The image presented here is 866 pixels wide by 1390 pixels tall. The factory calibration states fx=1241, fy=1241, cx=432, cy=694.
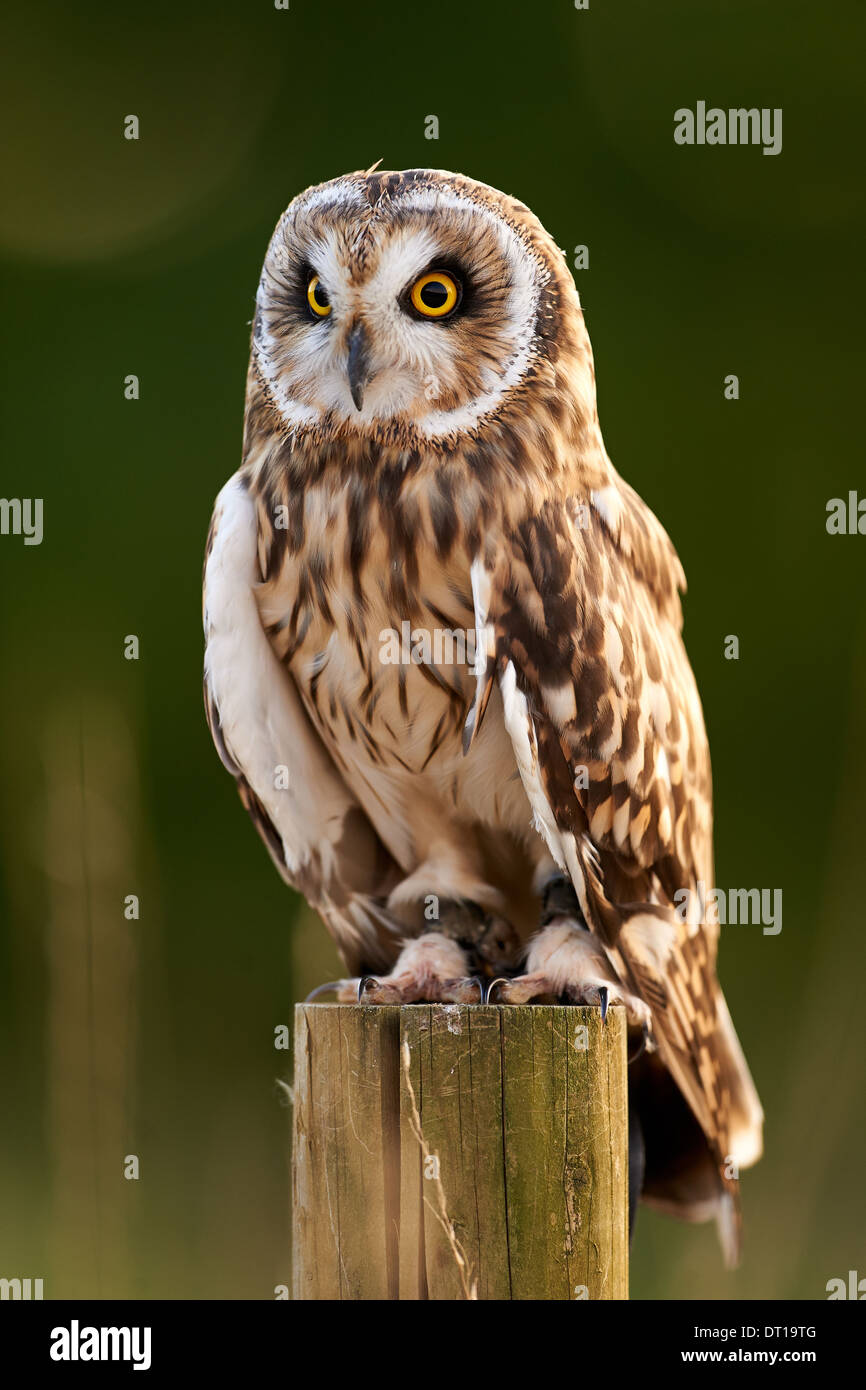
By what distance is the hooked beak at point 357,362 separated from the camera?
6.65ft

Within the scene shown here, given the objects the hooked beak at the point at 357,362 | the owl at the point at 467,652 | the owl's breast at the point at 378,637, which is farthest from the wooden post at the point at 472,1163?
the hooked beak at the point at 357,362

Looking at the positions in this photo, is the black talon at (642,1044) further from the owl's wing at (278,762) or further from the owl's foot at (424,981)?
the owl's wing at (278,762)

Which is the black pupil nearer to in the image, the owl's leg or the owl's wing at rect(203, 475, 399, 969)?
the owl's wing at rect(203, 475, 399, 969)

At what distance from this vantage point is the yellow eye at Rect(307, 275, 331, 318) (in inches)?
83.2

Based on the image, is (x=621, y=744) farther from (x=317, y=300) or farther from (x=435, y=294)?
(x=317, y=300)

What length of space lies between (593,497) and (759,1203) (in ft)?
7.42

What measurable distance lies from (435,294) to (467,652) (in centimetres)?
60

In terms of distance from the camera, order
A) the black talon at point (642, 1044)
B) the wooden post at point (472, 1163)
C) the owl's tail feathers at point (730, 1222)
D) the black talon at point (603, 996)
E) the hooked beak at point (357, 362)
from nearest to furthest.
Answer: the wooden post at point (472, 1163)
the black talon at point (603, 996)
the hooked beak at point (357, 362)
the black talon at point (642, 1044)
the owl's tail feathers at point (730, 1222)

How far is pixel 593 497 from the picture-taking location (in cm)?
225

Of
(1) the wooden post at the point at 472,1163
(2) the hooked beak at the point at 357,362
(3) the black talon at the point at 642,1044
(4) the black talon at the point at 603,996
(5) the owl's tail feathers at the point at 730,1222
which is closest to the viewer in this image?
(1) the wooden post at the point at 472,1163

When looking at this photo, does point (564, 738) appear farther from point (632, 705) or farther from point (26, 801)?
point (26, 801)

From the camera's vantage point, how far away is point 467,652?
2164mm

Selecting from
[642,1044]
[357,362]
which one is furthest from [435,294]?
[642,1044]

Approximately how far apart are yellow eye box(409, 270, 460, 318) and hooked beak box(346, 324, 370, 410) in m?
0.11
